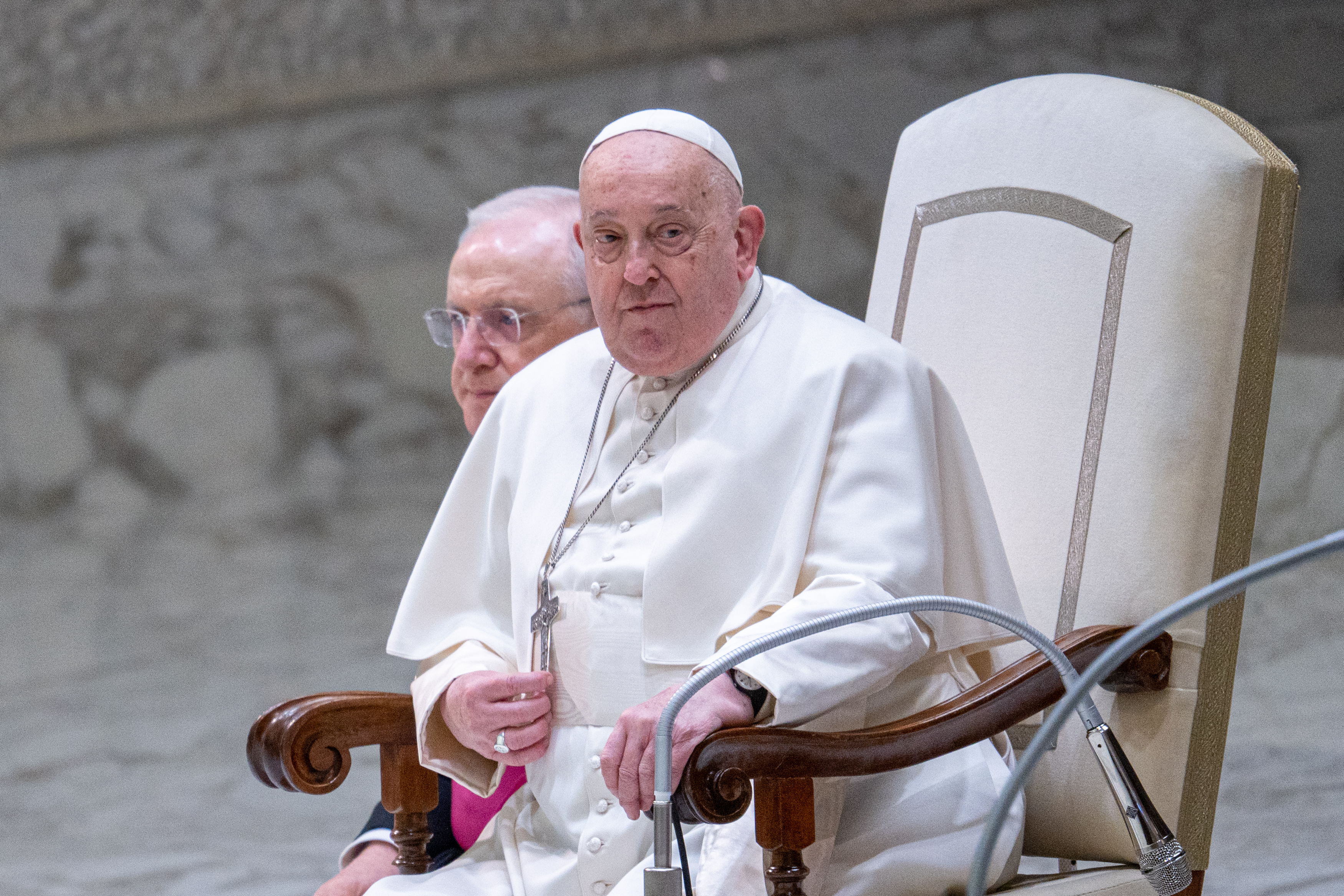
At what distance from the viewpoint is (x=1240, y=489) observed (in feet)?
6.65

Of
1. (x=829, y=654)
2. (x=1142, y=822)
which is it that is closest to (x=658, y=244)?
(x=829, y=654)

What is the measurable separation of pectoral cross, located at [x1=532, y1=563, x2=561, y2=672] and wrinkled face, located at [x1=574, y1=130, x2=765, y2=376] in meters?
0.33

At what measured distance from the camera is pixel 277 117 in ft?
30.4

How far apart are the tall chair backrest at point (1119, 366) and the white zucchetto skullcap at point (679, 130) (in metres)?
0.55

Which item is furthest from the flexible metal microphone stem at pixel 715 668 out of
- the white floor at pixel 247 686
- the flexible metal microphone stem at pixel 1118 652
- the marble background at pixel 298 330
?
the marble background at pixel 298 330

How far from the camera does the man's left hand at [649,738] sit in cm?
162

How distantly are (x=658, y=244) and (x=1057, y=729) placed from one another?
1038 mm

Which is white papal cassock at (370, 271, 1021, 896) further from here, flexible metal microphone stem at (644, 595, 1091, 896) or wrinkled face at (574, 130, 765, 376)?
flexible metal microphone stem at (644, 595, 1091, 896)

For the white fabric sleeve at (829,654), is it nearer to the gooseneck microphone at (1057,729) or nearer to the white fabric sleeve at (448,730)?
the gooseneck microphone at (1057,729)

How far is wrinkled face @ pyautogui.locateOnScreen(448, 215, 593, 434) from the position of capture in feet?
8.64

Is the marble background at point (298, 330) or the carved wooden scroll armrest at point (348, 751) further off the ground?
the marble background at point (298, 330)

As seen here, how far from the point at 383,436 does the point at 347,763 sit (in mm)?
7220

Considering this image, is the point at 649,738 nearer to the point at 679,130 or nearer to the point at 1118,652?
the point at 1118,652

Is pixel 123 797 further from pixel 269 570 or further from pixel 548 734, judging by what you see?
pixel 548 734
